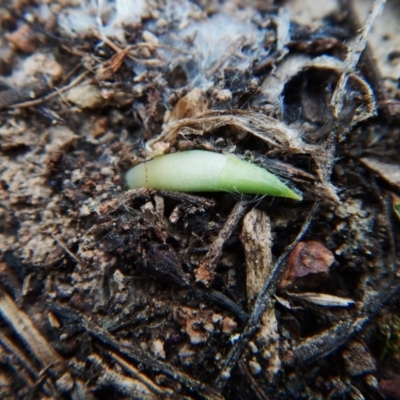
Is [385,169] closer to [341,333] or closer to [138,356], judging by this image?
[341,333]

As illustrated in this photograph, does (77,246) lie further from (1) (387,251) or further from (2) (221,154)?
(1) (387,251)

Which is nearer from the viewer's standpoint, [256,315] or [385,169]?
[256,315]

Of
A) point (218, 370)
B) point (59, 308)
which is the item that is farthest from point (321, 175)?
point (59, 308)

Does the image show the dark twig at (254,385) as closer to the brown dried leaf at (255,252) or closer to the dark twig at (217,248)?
the brown dried leaf at (255,252)

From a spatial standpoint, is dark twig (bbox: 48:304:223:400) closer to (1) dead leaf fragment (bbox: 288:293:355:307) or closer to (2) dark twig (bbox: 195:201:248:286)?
(2) dark twig (bbox: 195:201:248:286)

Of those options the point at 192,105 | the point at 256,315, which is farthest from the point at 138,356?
the point at 192,105

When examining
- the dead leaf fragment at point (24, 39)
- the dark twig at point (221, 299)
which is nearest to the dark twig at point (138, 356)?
the dark twig at point (221, 299)
